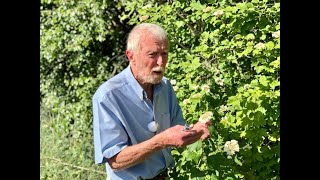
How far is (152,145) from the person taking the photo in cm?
261

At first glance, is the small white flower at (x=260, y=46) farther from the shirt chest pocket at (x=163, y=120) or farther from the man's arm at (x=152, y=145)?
the man's arm at (x=152, y=145)

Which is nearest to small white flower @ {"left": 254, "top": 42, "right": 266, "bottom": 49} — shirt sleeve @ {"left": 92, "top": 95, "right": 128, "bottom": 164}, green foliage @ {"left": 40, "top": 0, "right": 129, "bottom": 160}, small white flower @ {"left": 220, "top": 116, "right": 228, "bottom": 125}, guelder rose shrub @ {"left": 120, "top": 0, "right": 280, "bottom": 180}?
guelder rose shrub @ {"left": 120, "top": 0, "right": 280, "bottom": 180}

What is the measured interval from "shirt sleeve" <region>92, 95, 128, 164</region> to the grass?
8.87 feet

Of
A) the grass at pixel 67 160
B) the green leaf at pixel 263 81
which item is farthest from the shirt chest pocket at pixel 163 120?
the grass at pixel 67 160

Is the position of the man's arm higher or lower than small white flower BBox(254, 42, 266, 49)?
lower

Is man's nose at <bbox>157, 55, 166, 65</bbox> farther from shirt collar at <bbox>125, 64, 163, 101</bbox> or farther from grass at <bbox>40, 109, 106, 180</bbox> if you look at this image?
grass at <bbox>40, 109, 106, 180</bbox>

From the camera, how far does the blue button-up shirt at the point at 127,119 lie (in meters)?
2.72

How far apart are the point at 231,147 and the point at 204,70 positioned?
130cm

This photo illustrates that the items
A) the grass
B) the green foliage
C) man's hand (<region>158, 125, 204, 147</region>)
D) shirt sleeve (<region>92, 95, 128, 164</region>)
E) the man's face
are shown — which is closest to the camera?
man's hand (<region>158, 125, 204, 147</region>)

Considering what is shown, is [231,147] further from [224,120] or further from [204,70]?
[204,70]

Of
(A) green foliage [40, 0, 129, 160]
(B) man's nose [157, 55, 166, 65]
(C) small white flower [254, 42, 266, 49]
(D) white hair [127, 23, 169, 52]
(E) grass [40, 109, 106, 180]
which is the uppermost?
(D) white hair [127, 23, 169, 52]

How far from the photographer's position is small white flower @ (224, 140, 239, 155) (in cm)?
319
